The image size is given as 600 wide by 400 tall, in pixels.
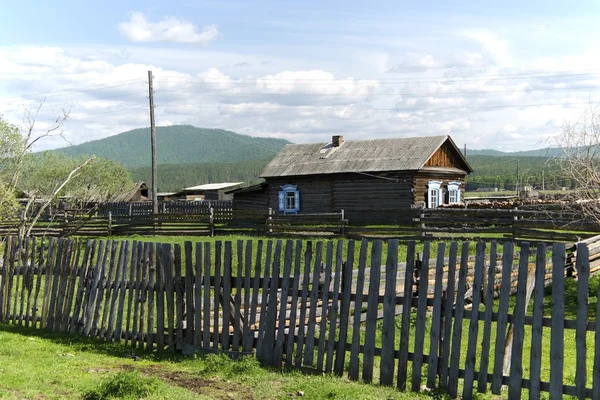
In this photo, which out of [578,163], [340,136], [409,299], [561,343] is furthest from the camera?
[340,136]

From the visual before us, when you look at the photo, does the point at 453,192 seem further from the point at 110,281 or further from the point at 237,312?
the point at 237,312

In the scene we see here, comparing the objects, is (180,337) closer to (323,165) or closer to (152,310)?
(152,310)

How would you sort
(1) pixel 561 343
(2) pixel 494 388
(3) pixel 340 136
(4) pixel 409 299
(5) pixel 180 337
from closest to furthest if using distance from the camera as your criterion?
(1) pixel 561 343, (2) pixel 494 388, (4) pixel 409 299, (5) pixel 180 337, (3) pixel 340 136

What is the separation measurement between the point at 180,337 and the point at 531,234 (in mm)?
17485

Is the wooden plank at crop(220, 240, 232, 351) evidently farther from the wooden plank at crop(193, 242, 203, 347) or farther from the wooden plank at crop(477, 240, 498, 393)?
the wooden plank at crop(477, 240, 498, 393)

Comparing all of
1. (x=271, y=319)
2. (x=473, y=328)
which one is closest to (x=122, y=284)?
(x=271, y=319)

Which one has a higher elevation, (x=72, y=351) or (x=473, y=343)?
(x=473, y=343)

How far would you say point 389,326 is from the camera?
730cm

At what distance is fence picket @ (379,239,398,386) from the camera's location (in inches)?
286

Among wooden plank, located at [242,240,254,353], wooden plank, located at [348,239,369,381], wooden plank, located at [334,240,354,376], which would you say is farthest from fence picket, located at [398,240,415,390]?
wooden plank, located at [242,240,254,353]

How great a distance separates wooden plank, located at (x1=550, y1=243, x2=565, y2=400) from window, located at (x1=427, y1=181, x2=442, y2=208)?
3005 cm

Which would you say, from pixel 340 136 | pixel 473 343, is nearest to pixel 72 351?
pixel 473 343

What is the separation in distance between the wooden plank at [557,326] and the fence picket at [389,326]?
1.73 m

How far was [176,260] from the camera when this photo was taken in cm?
921
